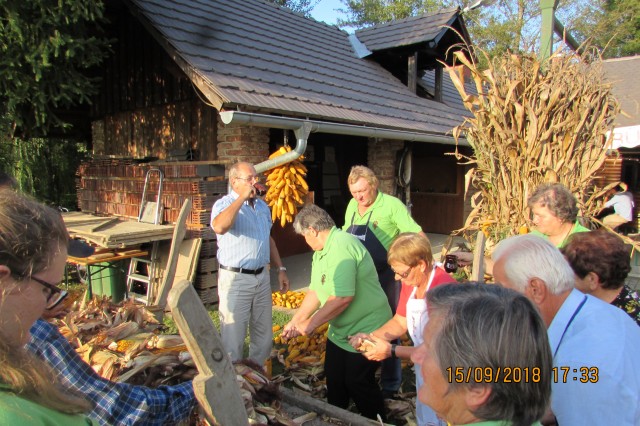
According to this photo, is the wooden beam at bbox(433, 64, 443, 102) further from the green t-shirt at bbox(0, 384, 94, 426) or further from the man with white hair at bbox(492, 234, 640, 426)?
the green t-shirt at bbox(0, 384, 94, 426)

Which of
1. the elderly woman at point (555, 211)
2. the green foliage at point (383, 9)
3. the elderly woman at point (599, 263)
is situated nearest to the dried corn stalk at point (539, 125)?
the elderly woman at point (555, 211)

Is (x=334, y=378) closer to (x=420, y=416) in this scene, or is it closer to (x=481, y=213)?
(x=420, y=416)

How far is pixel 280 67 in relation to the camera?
7.03m

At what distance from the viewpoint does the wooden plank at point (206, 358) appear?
1.43 meters

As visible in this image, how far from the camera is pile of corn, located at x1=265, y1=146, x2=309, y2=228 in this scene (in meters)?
5.44

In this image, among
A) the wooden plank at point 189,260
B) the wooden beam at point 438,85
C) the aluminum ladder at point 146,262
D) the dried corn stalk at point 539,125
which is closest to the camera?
the dried corn stalk at point 539,125

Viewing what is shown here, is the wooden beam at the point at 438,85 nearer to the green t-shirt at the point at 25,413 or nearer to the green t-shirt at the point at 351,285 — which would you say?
the green t-shirt at the point at 351,285

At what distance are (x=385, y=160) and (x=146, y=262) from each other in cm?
487

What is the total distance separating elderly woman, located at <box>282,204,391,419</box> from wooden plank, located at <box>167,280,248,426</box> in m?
1.33

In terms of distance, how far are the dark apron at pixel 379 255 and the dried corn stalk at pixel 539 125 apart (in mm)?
1225

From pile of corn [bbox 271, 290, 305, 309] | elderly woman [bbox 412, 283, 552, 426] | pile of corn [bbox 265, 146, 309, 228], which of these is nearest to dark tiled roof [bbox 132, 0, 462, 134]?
pile of corn [bbox 265, 146, 309, 228]

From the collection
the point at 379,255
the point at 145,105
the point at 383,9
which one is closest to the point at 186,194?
the point at 145,105

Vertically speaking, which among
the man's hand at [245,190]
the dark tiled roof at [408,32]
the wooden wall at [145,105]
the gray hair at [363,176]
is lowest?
the man's hand at [245,190]

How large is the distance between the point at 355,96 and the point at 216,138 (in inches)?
109
